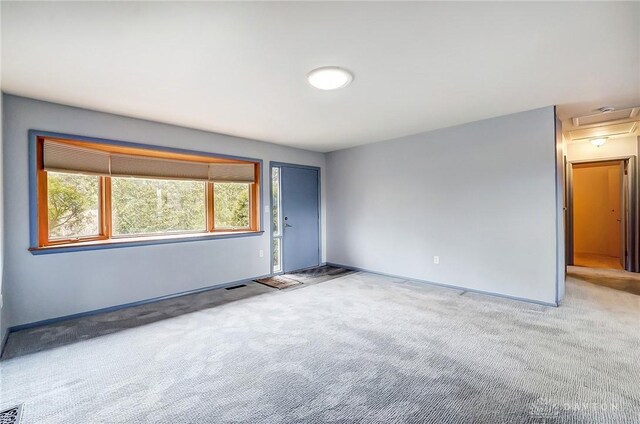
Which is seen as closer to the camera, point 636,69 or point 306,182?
point 636,69

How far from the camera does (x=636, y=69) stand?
2426 millimetres

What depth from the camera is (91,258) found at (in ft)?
10.6

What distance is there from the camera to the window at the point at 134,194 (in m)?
3.14

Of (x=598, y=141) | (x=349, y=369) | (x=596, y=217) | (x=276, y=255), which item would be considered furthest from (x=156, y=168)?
(x=596, y=217)

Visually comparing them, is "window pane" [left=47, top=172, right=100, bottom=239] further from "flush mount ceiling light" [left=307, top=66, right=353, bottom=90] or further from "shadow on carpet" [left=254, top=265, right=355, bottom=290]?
"flush mount ceiling light" [left=307, top=66, right=353, bottom=90]

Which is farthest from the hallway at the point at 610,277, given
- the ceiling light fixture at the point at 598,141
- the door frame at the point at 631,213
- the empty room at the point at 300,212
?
the ceiling light fixture at the point at 598,141

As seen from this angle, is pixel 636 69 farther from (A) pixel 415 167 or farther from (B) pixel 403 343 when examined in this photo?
(B) pixel 403 343

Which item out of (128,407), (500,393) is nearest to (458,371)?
(500,393)

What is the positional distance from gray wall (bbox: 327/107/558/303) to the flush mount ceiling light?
236 cm

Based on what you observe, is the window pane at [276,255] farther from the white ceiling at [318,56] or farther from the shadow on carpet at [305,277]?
the white ceiling at [318,56]

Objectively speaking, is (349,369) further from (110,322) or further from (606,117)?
(606,117)

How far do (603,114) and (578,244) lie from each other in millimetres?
4850

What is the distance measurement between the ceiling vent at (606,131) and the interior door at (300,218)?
4480 millimetres

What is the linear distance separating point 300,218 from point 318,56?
3655 mm
